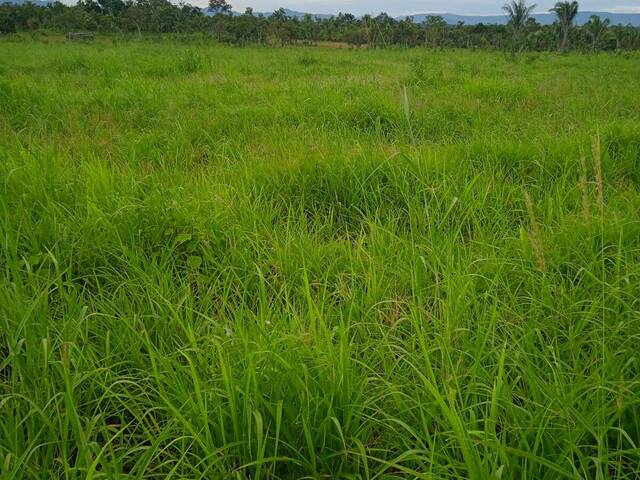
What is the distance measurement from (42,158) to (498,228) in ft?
9.47

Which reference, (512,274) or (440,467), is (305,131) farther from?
(440,467)

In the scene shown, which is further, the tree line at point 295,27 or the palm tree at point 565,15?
the palm tree at point 565,15

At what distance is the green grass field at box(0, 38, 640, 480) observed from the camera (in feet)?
3.76

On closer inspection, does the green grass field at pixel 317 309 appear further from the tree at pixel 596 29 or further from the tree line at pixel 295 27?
the tree at pixel 596 29

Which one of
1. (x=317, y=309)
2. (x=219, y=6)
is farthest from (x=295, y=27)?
(x=317, y=309)

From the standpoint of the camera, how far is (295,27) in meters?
38.3

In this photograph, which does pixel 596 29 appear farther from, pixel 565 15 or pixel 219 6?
pixel 219 6

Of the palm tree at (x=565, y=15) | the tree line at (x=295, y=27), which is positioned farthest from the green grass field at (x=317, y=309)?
the palm tree at (x=565, y=15)

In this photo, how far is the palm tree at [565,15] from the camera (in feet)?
128

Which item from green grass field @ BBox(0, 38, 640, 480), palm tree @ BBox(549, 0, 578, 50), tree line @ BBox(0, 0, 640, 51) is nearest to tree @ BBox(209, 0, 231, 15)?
tree line @ BBox(0, 0, 640, 51)

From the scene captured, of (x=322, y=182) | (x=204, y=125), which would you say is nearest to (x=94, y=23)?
(x=204, y=125)

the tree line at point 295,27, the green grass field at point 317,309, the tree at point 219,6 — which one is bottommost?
the green grass field at point 317,309

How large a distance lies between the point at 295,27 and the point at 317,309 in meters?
41.5

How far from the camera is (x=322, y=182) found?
290cm
